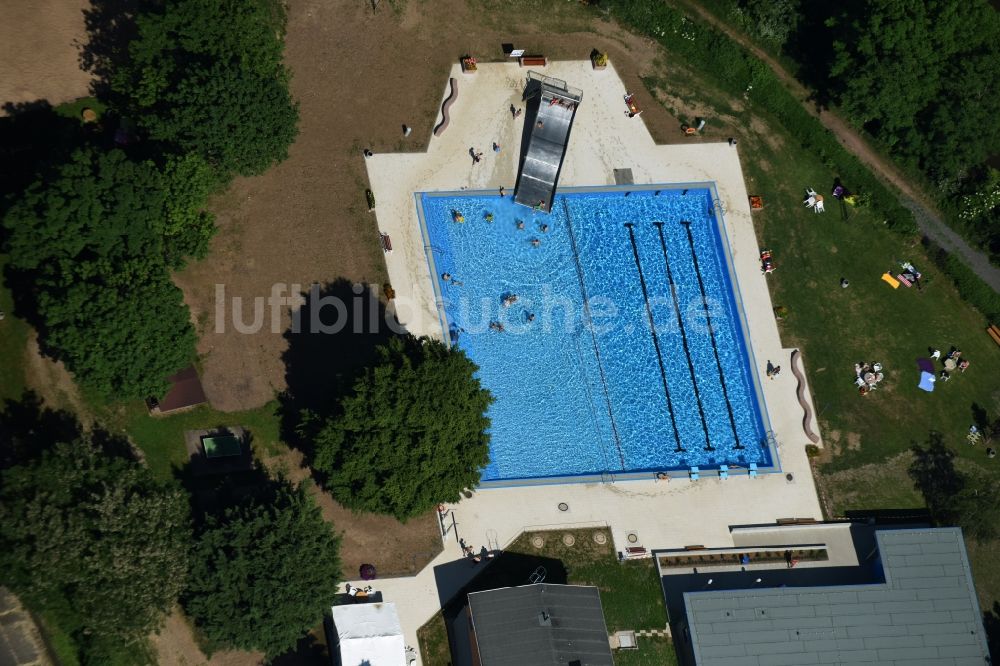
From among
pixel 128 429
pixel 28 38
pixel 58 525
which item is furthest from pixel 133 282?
pixel 28 38

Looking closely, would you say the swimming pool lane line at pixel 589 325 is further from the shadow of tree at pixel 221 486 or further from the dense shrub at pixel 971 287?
the dense shrub at pixel 971 287

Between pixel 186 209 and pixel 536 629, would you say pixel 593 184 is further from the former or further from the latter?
pixel 536 629

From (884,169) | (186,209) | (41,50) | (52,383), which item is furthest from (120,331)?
(884,169)

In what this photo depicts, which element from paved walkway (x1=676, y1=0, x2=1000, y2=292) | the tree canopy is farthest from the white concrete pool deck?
the tree canopy

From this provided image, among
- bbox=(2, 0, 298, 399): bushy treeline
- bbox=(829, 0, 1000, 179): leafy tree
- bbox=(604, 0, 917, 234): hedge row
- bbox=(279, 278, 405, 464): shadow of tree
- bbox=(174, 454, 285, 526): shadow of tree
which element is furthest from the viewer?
bbox=(604, 0, 917, 234): hedge row

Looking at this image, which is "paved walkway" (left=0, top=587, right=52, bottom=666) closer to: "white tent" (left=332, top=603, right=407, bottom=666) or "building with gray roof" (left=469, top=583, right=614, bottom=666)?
"white tent" (left=332, top=603, right=407, bottom=666)
